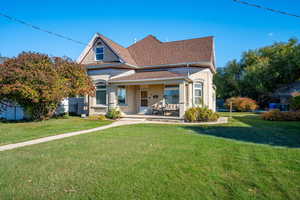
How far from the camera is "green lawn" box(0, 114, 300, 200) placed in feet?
9.46

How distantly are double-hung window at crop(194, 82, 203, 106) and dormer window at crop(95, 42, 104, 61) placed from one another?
8.97 meters

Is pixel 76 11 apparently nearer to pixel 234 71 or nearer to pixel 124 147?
pixel 124 147

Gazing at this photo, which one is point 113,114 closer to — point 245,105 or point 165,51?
point 165,51

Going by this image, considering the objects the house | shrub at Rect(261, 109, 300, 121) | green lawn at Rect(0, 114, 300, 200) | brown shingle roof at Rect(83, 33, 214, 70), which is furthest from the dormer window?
shrub at Rect(261, 109, 300, 121)

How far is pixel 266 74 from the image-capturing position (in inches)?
998

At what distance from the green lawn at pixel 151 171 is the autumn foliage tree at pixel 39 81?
19.9 ft

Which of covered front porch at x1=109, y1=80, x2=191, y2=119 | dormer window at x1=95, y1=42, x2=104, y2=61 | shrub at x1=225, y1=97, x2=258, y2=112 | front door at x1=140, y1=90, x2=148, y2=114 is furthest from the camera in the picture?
shrub at x1=225, y1=97, x2=258, y2=112

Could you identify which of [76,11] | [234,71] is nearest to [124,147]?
[76,11]

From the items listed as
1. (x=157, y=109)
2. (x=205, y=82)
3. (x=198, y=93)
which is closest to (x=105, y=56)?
(x=157, y=109)

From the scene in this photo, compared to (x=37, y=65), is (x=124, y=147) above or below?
below

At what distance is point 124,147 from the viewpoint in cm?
562

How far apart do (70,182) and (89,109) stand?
12610mm

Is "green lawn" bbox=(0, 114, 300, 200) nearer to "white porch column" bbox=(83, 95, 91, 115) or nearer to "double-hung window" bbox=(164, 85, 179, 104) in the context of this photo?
"double-hung window" bbox=(164, 85, 179, 104)

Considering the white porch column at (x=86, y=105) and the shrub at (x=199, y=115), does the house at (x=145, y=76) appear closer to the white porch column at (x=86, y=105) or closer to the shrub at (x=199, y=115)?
the white porch column at (x=86, y=105)
